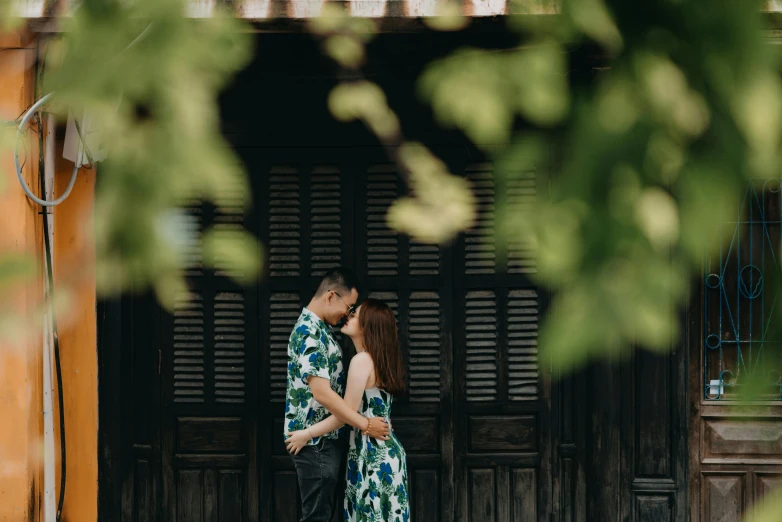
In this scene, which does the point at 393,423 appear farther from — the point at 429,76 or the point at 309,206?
the point at 429,76

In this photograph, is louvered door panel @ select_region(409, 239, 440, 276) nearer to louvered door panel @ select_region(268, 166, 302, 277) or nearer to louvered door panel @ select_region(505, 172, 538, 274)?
louvered door panel @ select_region(268, 166, 302, 277)

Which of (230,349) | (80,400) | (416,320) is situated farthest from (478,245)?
(80,400)

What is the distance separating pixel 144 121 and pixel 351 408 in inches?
138

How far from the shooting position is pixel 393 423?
537cm

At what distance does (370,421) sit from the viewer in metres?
4.66

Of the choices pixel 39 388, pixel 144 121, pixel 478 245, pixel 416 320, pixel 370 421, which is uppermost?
pixel 478 245

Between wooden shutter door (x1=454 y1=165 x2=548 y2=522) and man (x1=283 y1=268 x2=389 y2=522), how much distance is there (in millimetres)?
899

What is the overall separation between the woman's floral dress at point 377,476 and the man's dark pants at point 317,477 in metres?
0.13

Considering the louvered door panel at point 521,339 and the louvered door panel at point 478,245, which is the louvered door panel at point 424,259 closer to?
the louvered door panel at point 478,245

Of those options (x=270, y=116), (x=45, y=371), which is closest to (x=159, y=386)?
(x=45, y=371)

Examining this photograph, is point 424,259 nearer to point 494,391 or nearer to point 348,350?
point 348,350

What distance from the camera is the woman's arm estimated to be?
4609mm

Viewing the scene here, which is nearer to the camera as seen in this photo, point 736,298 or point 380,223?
point 736,298

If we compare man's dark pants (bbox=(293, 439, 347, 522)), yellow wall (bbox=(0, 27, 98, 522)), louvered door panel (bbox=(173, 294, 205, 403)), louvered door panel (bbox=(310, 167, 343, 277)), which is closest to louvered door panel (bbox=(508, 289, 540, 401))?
louvered door panel (bbox=(310, 167, 343, 277))
